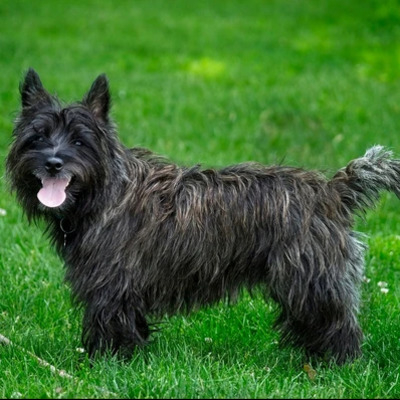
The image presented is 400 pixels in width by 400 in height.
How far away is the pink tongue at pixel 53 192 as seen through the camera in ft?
16.8

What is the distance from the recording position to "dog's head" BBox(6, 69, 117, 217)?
511 cm

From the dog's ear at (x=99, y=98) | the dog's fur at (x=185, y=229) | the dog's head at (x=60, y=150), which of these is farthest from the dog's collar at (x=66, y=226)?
the dog's ear at (x=99, y=98)

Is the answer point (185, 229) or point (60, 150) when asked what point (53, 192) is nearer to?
point (60, 150)

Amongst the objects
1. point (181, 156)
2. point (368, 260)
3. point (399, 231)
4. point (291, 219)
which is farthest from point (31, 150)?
point (181, 156)

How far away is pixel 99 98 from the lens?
5336 mm

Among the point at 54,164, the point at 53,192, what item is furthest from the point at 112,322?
the point at 54,164

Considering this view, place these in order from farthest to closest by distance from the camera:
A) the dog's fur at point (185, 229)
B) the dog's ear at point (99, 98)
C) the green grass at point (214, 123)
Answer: the dog's ear at point (99, 98) → the dog's fur at point (185, 229) → the green grass at point (214, 123)

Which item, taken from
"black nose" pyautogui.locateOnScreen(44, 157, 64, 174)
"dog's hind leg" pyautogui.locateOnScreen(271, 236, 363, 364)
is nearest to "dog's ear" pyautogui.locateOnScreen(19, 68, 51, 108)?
"black nose" pyautogui.locateOnScreen(44, 157, 64, 174)

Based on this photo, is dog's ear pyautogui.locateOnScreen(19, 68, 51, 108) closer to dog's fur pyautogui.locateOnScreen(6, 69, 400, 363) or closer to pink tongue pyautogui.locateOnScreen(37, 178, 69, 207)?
dog's fur pyautogui.locateOnScreen(6, 69, 400, 363)

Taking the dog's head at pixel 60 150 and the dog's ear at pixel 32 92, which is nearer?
the dog's head at pixel 60 150

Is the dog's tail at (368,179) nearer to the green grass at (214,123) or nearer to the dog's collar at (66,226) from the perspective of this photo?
the green grass at (214,123)

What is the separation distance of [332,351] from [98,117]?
204cm

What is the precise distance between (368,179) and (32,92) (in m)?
2.14

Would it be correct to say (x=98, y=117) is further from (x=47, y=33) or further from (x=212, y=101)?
(x=47, y=33)
